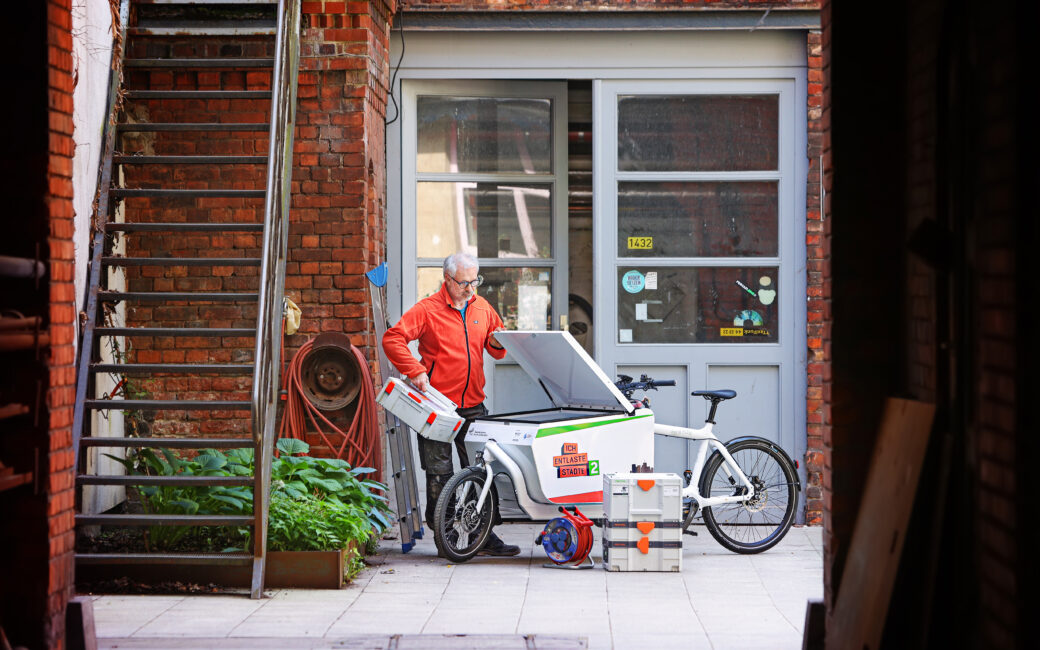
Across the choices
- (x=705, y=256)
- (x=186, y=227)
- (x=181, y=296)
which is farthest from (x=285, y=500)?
(x=705, y=256)

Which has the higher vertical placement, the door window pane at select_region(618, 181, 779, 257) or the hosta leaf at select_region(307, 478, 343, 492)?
the door window pane at select_region(618, 181, 779, 257)

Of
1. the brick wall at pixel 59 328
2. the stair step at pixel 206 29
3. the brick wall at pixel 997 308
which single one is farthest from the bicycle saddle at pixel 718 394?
the brick wall at pixel 59 328

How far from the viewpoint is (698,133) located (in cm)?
886

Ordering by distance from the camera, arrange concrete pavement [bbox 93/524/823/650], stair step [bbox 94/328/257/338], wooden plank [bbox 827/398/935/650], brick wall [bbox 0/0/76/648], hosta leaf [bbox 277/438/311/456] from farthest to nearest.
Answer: hosta leaf [bbox 277/438/311/456], stair step [bbox 94/328/257/338], concrete pavement [bbox 93/524/823/650], brick wall [bbox 0/0/76/648], wooden plank [bbox 827/398/935/650]

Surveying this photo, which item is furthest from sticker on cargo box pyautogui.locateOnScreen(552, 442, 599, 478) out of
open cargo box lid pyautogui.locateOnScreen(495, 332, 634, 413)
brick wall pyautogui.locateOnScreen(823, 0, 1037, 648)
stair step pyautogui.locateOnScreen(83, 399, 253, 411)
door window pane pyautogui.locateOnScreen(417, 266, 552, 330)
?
brick wall pyautogui.locateOnScreen(823, 0, 1037, 648)

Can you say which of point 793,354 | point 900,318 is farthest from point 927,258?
point 793,354

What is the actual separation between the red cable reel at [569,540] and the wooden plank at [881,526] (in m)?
2.92

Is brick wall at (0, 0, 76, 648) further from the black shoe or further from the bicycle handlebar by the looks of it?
the bicycle handlebar

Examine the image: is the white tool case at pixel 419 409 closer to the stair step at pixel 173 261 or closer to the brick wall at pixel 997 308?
the stair step at pixel 173 261

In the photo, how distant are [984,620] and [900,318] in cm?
130

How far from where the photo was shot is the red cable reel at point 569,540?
23.7ft

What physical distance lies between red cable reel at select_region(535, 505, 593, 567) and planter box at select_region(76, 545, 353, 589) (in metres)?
1.32

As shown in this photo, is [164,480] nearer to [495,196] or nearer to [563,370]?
[563,370]

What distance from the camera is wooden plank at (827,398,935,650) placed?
3723 mm
